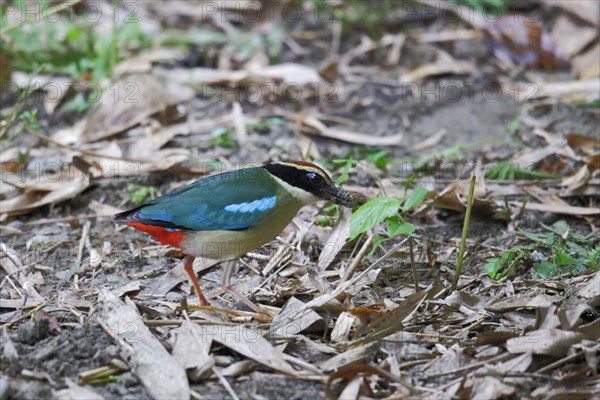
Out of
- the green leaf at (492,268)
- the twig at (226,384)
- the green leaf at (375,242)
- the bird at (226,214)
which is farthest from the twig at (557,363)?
the bird at (226,214)

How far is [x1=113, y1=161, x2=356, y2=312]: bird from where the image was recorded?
5.22m

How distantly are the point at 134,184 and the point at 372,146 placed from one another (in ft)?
7.28

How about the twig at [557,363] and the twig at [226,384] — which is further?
the twig at [557,363]

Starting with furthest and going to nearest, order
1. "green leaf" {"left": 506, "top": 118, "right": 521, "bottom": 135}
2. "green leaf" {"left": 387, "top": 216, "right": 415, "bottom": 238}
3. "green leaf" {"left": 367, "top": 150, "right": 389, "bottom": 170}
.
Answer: "green leaf" {"left": 506, "top": 118, "right": 521, "bottom": 135}, "green leaf" {"left": 367, "top": 150, "right": 389, "bottom": 170}, "green leaf" {"left": 387, "top": 216, "right": 415, "bottom": 238}

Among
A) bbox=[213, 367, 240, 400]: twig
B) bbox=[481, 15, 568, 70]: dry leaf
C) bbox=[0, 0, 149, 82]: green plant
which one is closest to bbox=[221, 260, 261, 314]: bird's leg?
bbox=[213, 367, 240, 400]: twig

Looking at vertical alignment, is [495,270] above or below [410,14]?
below

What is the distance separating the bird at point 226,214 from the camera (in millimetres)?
5219

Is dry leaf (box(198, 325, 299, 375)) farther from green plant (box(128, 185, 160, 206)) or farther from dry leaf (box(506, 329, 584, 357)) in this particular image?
green plant (box(128, 185, 160, 206))

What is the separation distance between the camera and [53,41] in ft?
29.7

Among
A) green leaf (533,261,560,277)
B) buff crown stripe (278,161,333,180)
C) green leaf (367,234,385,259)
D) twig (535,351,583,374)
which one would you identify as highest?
buff crown stripe (278,161,333,180)

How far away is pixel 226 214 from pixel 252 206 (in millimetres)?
166

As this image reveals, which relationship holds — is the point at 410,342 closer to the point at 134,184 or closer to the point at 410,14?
the point at 134,184

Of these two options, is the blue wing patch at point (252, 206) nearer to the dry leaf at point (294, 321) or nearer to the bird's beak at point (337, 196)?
the bird's beak at point (337, 196)

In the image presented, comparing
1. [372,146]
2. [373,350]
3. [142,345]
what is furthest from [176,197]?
[372,146]
